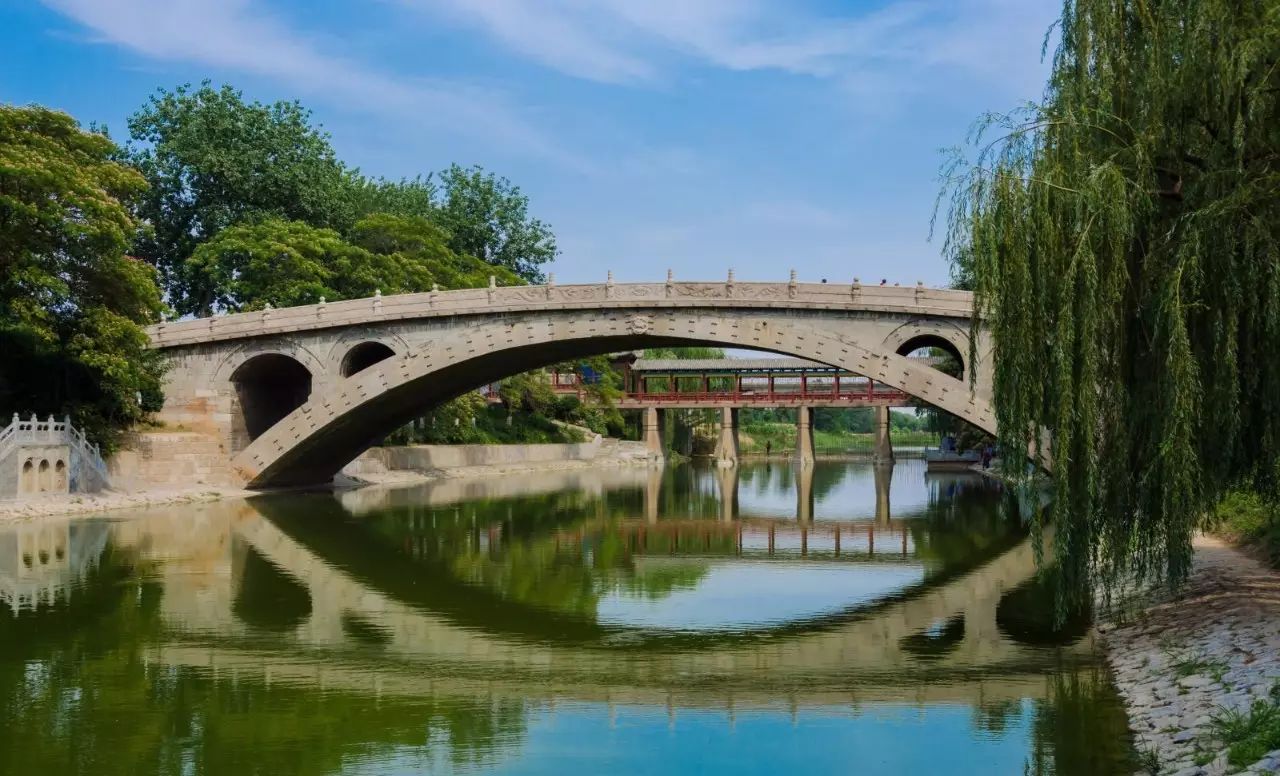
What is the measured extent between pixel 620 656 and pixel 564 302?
68.8 ft

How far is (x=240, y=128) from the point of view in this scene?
4931cm

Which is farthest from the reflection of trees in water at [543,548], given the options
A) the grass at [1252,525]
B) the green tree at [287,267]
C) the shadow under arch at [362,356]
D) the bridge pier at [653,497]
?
the green tree at [287,267]

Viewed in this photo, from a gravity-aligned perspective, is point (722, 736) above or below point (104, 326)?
below

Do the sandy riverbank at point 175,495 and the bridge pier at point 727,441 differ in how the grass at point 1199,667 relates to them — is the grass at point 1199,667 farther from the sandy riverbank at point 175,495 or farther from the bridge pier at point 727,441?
the bridge pier at point 727,441

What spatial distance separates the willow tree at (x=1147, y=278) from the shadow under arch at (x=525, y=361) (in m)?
16.3

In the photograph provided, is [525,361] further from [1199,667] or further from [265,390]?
[1199,667]

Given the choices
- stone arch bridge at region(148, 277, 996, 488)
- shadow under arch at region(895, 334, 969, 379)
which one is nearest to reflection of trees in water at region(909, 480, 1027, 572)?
stone arch bridge at region(148, 277, 996, 488)

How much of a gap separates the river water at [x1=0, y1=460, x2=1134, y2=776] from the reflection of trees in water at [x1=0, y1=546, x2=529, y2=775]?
4cm

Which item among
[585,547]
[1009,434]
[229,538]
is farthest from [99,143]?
[1009,434]

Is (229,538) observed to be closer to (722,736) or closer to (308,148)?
(722,736)

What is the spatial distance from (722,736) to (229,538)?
17008mm

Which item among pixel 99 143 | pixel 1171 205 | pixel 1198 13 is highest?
pixel 99 143

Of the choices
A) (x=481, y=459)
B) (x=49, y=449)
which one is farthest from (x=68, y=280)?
(x=481, y=459)

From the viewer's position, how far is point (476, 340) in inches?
1332
